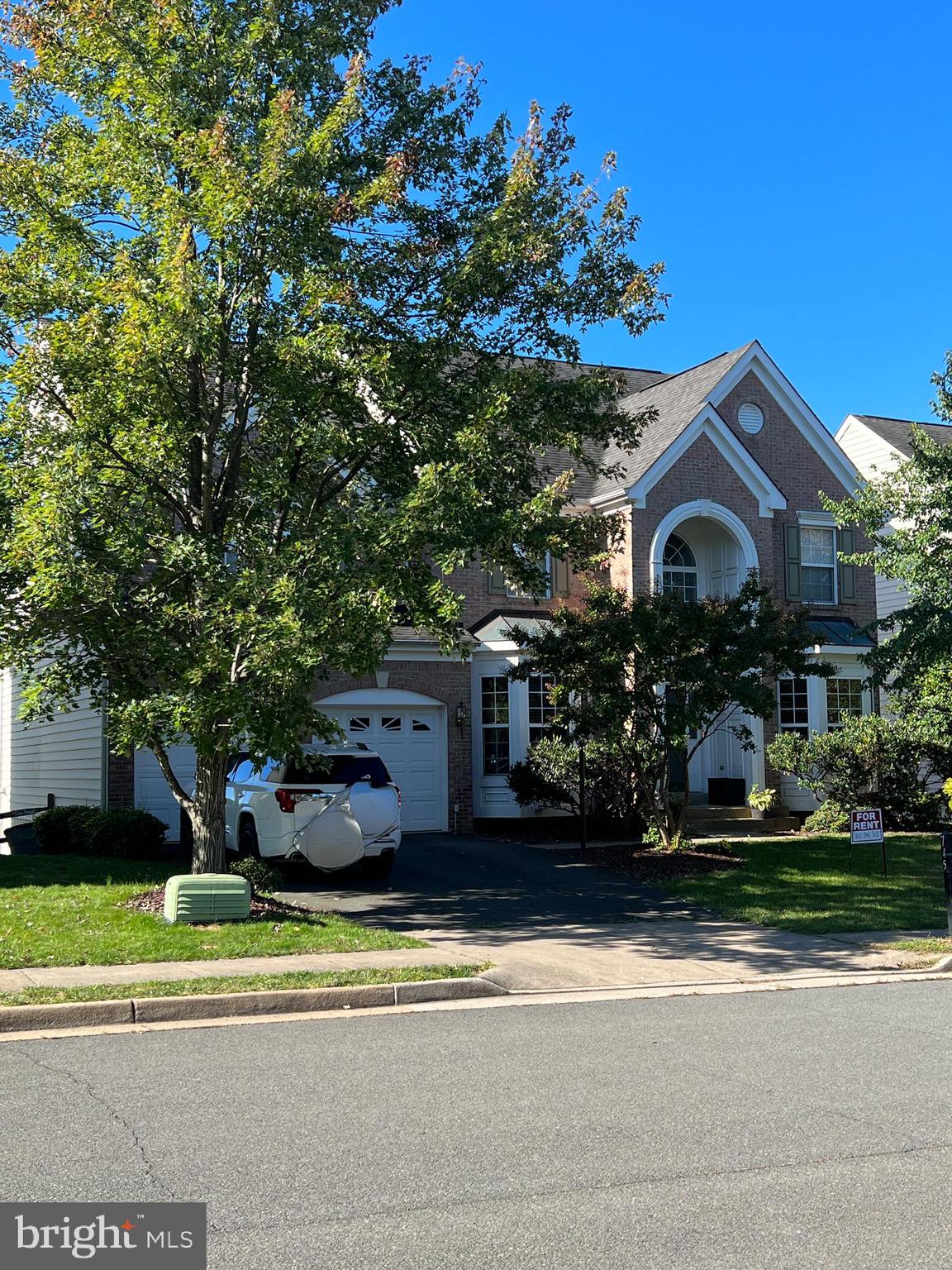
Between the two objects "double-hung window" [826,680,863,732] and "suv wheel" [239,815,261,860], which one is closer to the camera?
"suv wheel" [239,815,261,860]

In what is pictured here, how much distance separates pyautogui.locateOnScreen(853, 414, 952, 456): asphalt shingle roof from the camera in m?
33.3

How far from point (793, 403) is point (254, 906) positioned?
18501 millimetres

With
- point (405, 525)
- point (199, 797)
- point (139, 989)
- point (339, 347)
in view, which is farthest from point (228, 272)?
point (139, 989)

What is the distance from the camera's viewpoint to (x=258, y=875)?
573 inches

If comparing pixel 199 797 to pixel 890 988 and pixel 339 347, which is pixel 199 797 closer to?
pixel 339 347

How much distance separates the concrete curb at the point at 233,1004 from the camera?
8.51 metres

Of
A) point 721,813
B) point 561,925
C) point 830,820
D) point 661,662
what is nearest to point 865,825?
point 661,662

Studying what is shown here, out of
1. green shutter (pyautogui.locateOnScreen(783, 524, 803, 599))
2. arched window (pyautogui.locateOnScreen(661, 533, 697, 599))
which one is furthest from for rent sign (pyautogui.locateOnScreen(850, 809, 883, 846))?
green shutter (pyautogui.locateOnScreen(783, 524, 803, 599))

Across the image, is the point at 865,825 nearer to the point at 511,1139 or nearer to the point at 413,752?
the point at 413,752

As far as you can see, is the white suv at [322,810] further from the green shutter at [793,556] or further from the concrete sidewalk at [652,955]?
the green shutter at [793,556]

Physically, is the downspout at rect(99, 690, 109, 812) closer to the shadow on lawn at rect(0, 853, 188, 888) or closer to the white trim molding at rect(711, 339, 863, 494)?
the shadow on lawn at rect(0, 853, 188, 888)

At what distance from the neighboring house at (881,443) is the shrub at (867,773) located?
9.96 m

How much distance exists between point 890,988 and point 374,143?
10.4 metres

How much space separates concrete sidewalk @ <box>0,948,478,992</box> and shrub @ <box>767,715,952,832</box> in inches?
530
